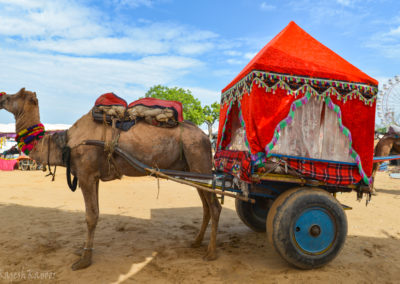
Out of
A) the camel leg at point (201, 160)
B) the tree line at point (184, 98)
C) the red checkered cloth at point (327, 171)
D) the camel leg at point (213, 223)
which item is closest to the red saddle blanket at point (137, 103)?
the camel leg at point (201, 160)

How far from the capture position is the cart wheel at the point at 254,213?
5.18 m

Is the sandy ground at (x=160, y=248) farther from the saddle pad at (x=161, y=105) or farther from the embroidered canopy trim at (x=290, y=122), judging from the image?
the saddle pad at (x=161, y=105)

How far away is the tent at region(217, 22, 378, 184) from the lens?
3518 millimetres

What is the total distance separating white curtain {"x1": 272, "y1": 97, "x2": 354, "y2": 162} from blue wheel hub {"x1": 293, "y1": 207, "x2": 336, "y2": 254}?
79cm

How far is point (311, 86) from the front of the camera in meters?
3.60

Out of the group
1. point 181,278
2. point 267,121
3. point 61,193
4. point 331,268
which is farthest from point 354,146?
point 61,193

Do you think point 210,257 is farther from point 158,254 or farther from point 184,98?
point 184,98

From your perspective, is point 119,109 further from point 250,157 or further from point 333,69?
point 333,69

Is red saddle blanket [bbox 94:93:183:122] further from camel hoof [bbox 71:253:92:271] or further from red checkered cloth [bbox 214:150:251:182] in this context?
camel hoof [bbox 71:253:92:271]

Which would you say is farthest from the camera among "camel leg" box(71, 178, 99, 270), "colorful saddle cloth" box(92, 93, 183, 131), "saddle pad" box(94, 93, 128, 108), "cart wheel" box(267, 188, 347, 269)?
"saddle pad" box(94, 93, 128, 108)

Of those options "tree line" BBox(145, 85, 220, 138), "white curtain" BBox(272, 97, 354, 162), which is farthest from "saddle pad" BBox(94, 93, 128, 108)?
"tree line" BBox(145, 85, 220, 138)

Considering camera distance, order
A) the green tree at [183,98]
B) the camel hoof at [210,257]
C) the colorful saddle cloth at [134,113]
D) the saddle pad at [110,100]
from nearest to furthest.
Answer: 1. the camel hoof at [210,257]
2. the colorful saddle cloth at [134,113]
3. the saddle pad at [110,100]
4. the green tree at [183,98]

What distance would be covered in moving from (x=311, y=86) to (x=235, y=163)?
1489 mm

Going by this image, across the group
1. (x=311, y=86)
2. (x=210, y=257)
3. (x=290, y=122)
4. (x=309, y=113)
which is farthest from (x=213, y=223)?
(x=311, y=86)
